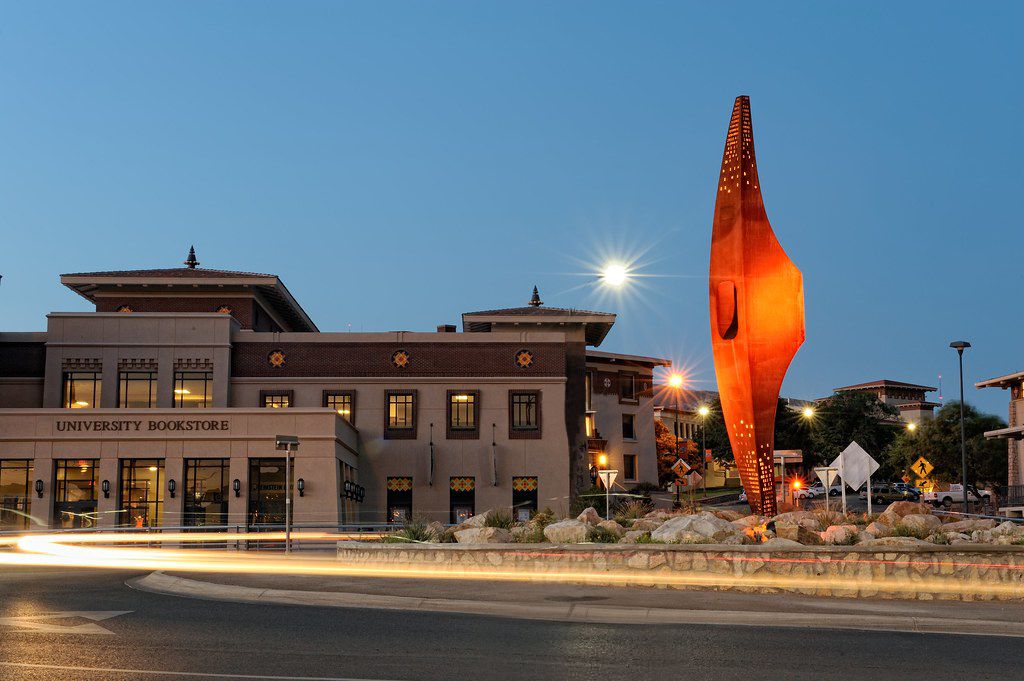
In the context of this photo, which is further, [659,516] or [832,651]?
[659,516]

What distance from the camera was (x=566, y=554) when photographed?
68.8ft

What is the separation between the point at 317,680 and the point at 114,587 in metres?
11.7

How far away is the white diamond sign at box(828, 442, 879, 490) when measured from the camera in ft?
94.2

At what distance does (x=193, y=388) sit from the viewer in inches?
2175

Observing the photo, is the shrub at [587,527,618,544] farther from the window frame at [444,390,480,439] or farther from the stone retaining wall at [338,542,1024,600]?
the window frame at [444,390,480,439]

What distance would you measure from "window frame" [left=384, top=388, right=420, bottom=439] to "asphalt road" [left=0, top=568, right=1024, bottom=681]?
3994cm

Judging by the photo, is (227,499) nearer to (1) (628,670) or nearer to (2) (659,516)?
(2) (659,516)

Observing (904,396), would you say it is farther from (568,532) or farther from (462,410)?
(568,532)

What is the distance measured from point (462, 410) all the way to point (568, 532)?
3286 centimetres

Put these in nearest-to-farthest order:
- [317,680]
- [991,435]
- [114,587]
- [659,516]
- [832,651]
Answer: [317,680] < [832,651] < [114,587] < [659,516] < [991,435]

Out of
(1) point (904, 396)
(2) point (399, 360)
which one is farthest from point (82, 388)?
(1) point (904, 396)

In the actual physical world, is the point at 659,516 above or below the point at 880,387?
below

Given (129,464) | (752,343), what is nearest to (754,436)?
(752,343)

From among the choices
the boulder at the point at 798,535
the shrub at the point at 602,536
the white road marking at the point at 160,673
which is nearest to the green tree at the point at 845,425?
the shrub at the point at 602,536
